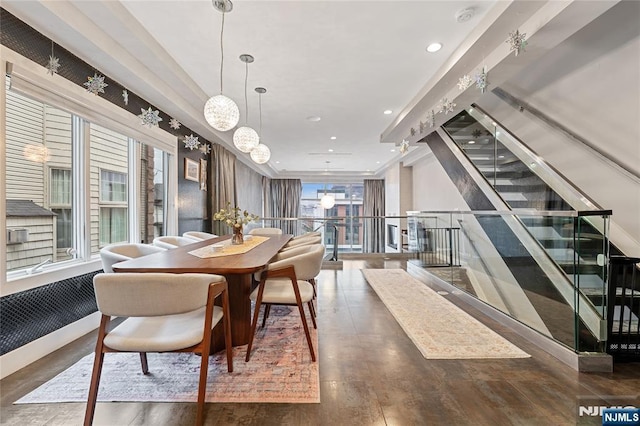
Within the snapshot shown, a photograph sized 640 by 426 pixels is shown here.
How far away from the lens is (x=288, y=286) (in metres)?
2.41

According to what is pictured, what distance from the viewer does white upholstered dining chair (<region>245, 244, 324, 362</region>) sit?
2109 mm

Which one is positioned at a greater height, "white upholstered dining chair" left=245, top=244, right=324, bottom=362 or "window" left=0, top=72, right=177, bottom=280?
"window" left=0, top=72, right=177, bottom=280

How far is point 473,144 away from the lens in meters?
4.26

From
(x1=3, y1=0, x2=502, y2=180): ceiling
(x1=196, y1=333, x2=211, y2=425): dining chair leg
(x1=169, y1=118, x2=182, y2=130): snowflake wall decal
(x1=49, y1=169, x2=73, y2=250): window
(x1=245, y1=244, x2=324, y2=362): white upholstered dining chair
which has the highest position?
(x1=3, y1=0, x2=502, y2=180): ceiling

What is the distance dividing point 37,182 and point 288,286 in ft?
7.27

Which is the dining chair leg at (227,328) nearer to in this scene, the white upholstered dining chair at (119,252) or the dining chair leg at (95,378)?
the dining chair leg at (95,378)

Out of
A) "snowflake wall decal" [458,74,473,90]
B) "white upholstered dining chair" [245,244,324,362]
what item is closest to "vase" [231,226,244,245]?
"white upholstered dining chair" [245,244,324,362]

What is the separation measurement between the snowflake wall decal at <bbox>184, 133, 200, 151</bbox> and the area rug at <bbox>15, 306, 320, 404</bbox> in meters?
3.35

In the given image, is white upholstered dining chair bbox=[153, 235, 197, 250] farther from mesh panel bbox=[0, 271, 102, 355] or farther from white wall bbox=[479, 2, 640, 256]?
white wall bbox=[479, 2, 640, 256]

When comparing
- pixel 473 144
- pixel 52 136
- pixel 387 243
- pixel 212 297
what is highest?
pixel 473 144

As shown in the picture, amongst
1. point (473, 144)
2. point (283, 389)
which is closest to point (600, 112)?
point (473, 144)

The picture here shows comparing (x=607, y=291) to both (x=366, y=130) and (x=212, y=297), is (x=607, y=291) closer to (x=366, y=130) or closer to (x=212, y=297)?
(x=212, y=297)

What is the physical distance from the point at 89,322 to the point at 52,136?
1704mm

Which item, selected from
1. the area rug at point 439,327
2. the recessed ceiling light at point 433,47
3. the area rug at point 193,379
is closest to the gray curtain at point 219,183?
the area rug at point 439,327
